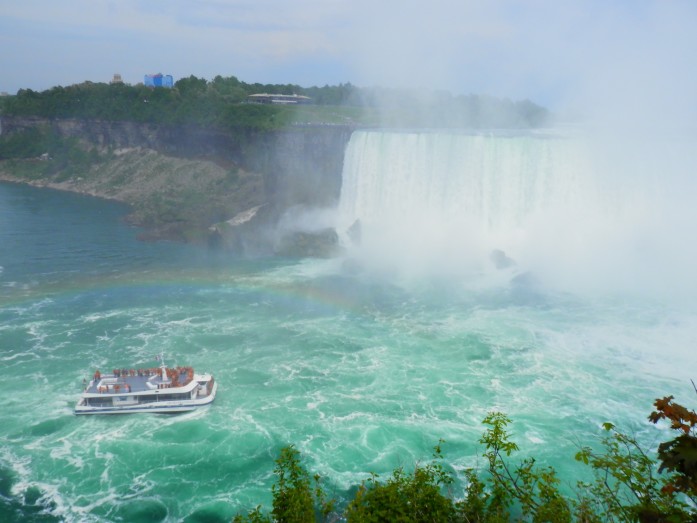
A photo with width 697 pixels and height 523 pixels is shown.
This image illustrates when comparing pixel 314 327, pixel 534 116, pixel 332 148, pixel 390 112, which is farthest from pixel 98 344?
pixel 534 116

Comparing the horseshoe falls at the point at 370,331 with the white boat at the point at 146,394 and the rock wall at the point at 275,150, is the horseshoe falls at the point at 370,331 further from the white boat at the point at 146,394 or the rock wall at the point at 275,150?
the rock wall at the point at 275,150

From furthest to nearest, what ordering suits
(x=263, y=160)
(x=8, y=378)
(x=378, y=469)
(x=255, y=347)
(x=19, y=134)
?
(x=19, y=134) → (x=263, y=160) → (x=255, y=347) → (x=8, y=378) → (x=378, y=469)

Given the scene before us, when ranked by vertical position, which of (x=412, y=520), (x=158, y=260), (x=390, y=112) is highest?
(x=390, y=112)

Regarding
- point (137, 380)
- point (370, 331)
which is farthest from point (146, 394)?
point (370, 331)

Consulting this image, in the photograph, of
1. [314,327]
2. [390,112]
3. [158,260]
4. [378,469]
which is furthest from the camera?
[390,112]

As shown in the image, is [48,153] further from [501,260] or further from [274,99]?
[501,260]

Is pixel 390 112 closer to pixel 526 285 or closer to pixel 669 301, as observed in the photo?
pixel 526 285

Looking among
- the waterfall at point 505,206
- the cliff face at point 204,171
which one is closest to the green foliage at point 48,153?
the cliff face at point 204,171
